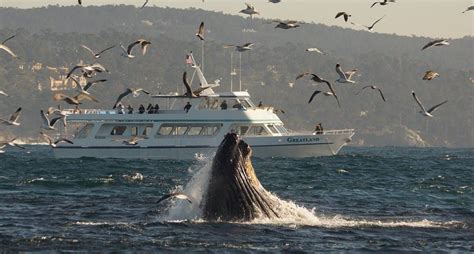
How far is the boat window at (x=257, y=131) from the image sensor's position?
81812mm

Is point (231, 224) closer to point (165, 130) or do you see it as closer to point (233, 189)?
point (233, 189)

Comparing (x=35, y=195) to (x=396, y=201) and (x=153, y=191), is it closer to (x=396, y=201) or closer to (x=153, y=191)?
(x=153, y=191)

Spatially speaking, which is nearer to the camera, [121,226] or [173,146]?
[121,226]

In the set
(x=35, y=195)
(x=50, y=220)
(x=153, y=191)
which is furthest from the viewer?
(x=153, y=191)

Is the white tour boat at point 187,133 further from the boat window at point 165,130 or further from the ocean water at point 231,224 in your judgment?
the ocean water at point 231,224

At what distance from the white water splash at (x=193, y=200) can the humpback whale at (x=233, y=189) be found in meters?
0.18

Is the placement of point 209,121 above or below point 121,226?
above

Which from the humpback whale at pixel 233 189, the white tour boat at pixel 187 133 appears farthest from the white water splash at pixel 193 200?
the white tour boat at pixel 187 133

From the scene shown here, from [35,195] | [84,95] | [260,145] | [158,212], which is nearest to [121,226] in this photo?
[158,212]

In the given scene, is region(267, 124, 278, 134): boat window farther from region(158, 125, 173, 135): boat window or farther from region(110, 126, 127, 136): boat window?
region(110, 126, 127, 136): boat window

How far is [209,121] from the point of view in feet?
265

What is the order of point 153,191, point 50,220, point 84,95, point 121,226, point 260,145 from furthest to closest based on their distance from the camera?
point 260,145 → point 153,191 → point 84,95 → point 50,220 → point 121,226

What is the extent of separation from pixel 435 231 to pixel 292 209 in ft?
11.8

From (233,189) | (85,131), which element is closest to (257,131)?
(85,131)
